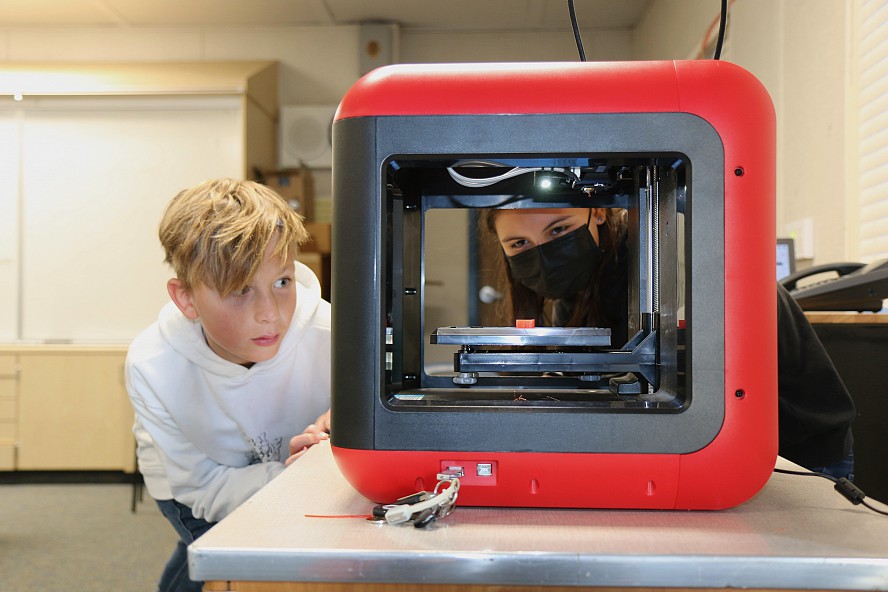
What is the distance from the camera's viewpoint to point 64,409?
3.51 metres

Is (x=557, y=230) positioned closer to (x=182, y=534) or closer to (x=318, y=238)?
(x=182, y=534)

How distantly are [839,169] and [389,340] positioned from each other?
1.67 metres

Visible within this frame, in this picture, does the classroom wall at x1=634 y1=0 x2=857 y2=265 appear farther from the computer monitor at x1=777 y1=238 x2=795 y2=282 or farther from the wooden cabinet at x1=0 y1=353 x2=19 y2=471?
the wooden cabinet at x1=0 y1=353 x2=19 y2=471

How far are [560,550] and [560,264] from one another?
0.31m

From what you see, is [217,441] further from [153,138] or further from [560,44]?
[560,44]

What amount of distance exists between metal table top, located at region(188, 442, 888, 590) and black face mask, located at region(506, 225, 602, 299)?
0.23 metres

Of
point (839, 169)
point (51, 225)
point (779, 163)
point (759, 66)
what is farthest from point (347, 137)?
point (51, 225)

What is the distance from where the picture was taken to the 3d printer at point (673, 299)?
50 cm

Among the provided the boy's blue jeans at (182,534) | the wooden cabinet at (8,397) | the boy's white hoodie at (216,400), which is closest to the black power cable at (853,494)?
the boy's white hoodie at (216,400)

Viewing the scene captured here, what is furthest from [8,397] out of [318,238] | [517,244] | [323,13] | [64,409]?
[517,244]

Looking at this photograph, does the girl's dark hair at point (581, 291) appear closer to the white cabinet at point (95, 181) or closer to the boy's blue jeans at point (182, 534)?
the boy's blue jeans at point (182, 534)

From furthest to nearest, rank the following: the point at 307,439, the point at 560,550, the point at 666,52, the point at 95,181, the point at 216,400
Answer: the point at 95,181 < the point at 666,52 < the point at 216,400 < the point at 307,439 < the point at 560,550

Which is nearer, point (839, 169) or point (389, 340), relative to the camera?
point (389, 340)

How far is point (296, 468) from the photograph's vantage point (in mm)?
639
